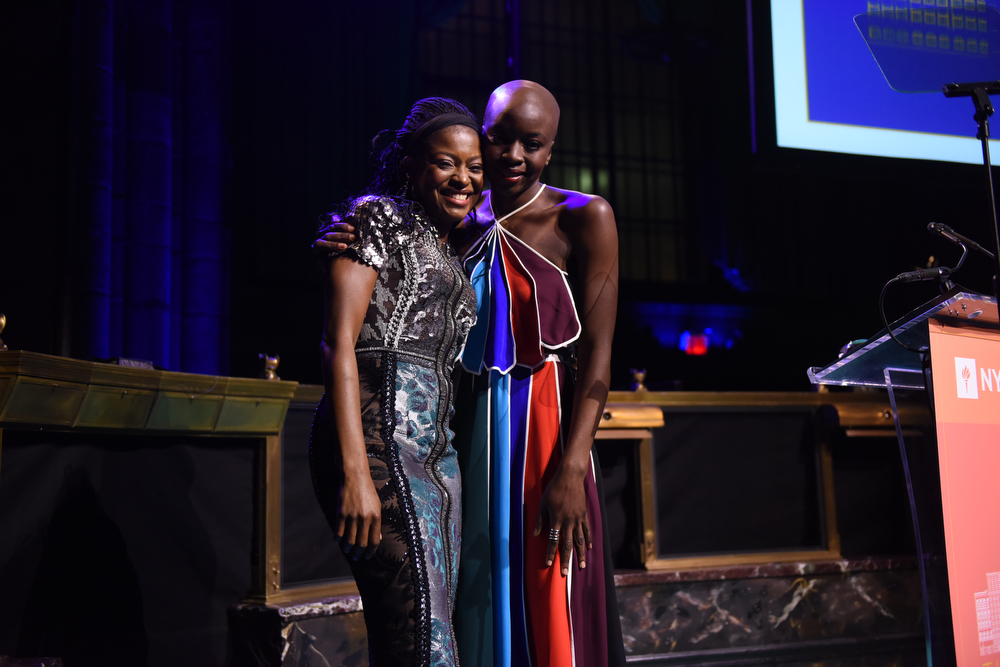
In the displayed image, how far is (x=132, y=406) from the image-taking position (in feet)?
7.35

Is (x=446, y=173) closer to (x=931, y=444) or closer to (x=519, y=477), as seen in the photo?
(x=519, y=477)

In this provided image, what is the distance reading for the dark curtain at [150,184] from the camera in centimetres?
328

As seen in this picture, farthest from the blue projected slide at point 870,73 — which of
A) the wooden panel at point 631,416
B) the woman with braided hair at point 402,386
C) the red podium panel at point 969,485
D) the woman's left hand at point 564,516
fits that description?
the woman's left hand at point 564,516

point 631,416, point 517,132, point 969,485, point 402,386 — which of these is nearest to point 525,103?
point 517,132

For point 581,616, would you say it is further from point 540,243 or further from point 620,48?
point 620,48

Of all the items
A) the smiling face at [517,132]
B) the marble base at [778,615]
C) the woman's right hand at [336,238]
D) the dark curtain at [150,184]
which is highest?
the dark curtain at [150,184]

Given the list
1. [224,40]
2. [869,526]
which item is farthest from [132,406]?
[869,526]

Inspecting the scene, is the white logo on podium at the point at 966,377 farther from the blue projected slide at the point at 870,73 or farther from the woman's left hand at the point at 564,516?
the blue projected slide at the point at 870,73

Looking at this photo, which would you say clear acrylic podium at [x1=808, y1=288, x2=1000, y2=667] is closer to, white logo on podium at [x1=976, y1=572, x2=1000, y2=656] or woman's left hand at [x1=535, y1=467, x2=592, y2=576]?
white logo on podium at [x1=976, y1=572, x2=1000, y2=656]

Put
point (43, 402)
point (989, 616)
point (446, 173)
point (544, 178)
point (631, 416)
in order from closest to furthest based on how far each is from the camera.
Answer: point (446, 173) < point (989, 616) < point (43, 402) < point (631, 416) < point (544, 178)

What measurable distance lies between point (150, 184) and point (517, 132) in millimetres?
2603

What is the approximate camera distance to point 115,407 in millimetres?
2195

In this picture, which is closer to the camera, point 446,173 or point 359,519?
point 359,519

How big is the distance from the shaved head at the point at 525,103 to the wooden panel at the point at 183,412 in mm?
1258
